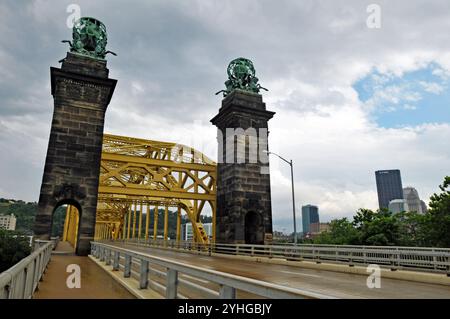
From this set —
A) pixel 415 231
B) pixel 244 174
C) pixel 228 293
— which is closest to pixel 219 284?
pixel 228 293

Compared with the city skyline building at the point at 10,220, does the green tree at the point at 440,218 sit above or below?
below

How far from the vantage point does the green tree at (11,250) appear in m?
20.7

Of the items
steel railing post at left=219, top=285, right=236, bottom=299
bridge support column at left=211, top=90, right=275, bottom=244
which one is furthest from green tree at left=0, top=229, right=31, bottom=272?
steel railing post at left=219, top=285, right=236, bottom=299

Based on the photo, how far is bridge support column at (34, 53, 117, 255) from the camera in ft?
71.9

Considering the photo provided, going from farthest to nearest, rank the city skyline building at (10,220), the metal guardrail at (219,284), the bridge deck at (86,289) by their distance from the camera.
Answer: the city skyline building at (10,220) → the bridge deck at (86,289) → the metal guardrail at (219,284)

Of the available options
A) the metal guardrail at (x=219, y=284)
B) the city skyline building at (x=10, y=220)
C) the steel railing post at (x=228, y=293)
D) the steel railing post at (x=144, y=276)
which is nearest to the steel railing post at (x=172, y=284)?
the metal guardrail at (x=219, y=284)

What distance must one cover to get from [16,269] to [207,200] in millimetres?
25673

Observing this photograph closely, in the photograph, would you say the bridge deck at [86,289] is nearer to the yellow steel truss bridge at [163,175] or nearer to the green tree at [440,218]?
the yellow steel truss bridge at [163,175]

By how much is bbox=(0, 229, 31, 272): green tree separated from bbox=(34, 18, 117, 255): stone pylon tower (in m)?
1.65

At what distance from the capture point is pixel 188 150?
126ft

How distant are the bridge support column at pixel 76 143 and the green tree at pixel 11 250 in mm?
1603

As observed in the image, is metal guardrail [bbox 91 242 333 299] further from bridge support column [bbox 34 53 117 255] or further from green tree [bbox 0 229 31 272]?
green tree [bbox 0 229 31 272]
